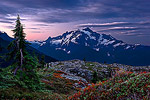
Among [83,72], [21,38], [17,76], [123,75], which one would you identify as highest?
[21,38]

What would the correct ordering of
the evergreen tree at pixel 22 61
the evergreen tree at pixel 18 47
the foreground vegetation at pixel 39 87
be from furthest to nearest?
the evergreen tree at pixel 18 47
the evergreen tree at pixel 22 61
the foreground vegetation at pixel 39 87

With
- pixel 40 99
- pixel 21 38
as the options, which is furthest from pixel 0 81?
pixel 21 38

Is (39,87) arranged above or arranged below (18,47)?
A: below

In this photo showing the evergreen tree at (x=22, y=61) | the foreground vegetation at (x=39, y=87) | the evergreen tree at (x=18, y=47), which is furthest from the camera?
the evergreen tree at (x=18, y=47)

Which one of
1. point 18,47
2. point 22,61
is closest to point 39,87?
point 22,61

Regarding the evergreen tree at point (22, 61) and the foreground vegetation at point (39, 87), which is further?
the evergreen tree at point (22, 61)

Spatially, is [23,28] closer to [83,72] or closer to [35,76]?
[35,76]

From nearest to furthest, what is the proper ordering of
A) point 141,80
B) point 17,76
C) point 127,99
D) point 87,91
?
point 127,99, point 141,80, point 87,91, point 17,76

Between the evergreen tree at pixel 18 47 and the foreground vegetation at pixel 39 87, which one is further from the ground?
the evergreen tree at pixel 18 47

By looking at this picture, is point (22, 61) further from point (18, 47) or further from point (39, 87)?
point (39, 87)

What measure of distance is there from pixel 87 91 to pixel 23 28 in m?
12.1

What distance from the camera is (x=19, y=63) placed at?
16.8m

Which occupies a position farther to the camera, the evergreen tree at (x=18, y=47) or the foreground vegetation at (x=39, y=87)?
the evergreen tree at (x=18, y=47)

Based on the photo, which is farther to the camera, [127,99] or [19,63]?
[19,63]
